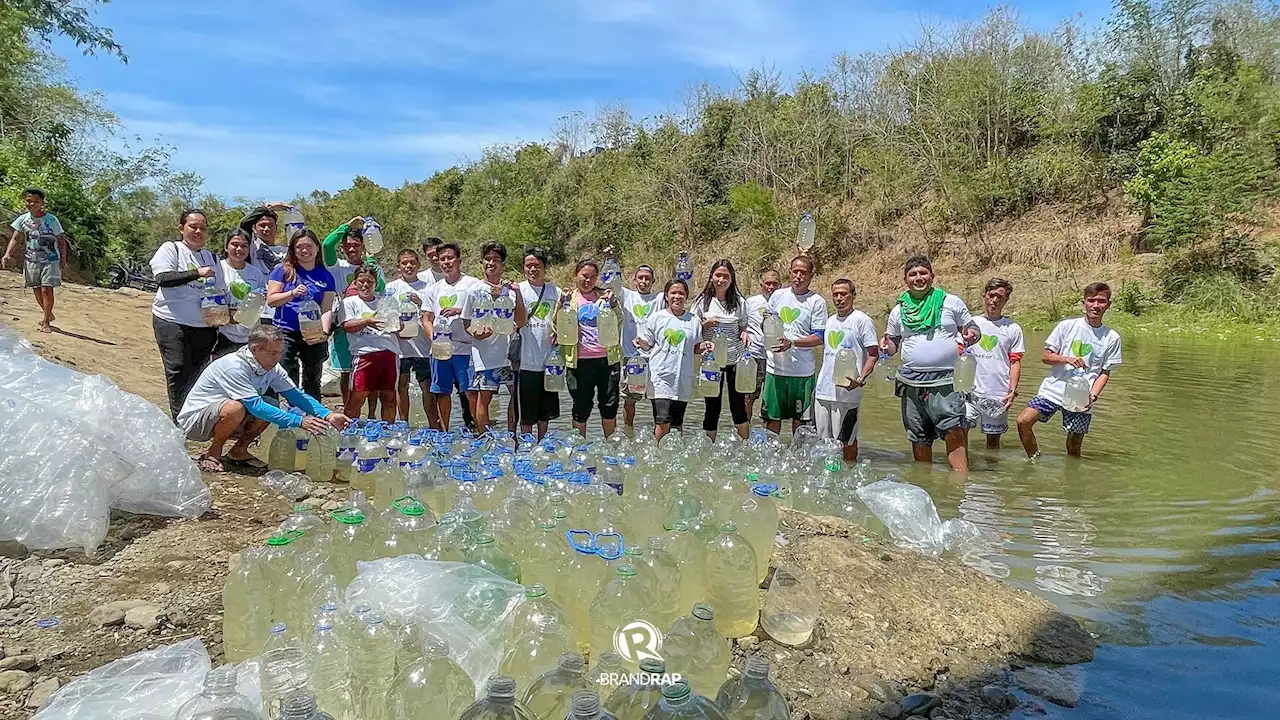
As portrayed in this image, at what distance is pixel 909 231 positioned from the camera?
25.2 m

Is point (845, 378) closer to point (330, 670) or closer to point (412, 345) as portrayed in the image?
point (412, 345)

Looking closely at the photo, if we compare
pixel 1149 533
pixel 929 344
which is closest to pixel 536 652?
pixel 929 344

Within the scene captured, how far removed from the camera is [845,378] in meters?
5.95

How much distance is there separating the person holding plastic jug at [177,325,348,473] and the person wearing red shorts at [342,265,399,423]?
1367mm

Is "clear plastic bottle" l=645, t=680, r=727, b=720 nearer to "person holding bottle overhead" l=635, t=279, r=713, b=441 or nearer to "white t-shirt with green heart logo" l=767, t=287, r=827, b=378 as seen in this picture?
"person holding bottle overhead" l=635, t=279, r=713, b=441

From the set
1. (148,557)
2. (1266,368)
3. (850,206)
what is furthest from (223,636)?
(850,206)

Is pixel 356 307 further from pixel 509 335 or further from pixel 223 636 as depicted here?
pixel 223 636

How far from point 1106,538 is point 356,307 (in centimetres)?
574

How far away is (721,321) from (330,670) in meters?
4.53

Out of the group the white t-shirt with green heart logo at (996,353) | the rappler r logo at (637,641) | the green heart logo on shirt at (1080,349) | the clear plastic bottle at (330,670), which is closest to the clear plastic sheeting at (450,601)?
the clear plastic bottle at (330,670)

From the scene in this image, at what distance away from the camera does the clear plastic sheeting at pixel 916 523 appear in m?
4.39

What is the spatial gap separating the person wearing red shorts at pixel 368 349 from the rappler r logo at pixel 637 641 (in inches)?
174

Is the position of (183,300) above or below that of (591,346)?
above

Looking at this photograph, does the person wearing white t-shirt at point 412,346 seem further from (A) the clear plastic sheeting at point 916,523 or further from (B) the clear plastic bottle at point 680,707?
(B) the clear plastic bottle at point 680,707
